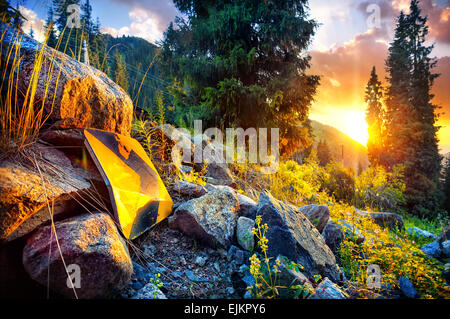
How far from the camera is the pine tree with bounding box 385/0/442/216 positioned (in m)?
12.3

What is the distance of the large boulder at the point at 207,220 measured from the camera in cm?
179

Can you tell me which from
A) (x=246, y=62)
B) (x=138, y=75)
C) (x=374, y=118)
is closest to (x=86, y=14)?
(x=138, y=75)

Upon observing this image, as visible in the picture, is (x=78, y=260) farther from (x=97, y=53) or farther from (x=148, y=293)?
(x=97, y=53)

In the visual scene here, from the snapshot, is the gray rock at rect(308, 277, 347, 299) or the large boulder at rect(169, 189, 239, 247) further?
the large boulder at rect(169, 189, 239, 247)

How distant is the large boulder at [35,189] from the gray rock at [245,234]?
4.40 feet

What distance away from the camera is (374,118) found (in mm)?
18031

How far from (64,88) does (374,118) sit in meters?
22.9

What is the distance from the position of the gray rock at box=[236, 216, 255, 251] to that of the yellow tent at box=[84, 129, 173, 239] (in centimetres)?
74

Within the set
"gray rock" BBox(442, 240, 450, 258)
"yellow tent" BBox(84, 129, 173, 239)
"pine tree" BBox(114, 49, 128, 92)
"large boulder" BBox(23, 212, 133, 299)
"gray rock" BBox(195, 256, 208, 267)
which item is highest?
"pine tree" BBox(114, 49, 128, 92)

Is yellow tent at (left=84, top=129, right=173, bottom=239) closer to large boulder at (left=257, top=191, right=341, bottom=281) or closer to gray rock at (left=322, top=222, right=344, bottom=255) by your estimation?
large boulder at (left=257, top=191, right=341, bottom=281)

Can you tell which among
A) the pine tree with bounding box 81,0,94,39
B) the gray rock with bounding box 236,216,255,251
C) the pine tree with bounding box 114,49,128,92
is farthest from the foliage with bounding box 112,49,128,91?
the gray rock with bounding box 236,216,255,251

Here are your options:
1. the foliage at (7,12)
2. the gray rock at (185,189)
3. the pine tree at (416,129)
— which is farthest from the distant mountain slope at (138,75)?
the pine tree at (416,129)
